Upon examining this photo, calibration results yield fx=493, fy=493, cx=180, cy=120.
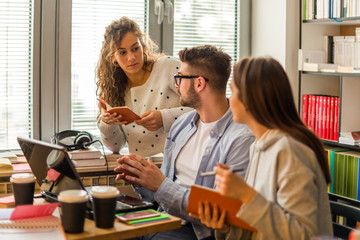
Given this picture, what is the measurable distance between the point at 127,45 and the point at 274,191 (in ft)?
5.05

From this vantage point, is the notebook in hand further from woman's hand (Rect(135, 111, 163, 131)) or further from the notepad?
the notepad

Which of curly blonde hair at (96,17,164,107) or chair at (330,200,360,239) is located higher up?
curly blonde hair at (96,17,164,107)

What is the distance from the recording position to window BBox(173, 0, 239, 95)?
3480 millimetres

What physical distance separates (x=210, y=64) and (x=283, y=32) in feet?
4.16

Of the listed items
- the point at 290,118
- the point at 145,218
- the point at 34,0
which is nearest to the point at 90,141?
the point at 34,0

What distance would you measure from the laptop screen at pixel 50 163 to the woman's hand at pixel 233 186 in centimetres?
55

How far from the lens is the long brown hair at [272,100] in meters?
1.58

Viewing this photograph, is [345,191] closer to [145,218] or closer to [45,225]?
[145,218]

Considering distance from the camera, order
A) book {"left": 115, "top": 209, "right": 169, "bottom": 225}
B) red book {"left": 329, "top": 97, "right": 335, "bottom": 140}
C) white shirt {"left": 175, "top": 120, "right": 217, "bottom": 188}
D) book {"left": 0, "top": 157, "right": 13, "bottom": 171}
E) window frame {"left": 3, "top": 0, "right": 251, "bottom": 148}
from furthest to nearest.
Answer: red book {"left": 329, "top": 97, "right": 335, "bottom": 140}
window frame {"left": 3, "top": 0, "right": 251, "bottom": 148}
book {"left": 0, "top": 157, "right": 13, "bottom": 171}
white shirt {"left": 175, "top": 120, "right": 217, "bottom": 188}
book {"left": 115, "top": 209, "right": 169, "bottom": 225}

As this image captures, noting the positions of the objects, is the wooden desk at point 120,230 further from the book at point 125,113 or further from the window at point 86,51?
the window at point 86,51

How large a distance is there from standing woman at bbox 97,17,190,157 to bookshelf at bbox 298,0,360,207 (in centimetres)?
97

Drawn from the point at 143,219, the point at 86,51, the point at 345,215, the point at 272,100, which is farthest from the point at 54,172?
the point at 86,51

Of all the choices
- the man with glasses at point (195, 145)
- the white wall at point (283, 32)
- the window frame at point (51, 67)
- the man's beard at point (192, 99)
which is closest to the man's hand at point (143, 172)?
the man with glasses at point (195, 145)

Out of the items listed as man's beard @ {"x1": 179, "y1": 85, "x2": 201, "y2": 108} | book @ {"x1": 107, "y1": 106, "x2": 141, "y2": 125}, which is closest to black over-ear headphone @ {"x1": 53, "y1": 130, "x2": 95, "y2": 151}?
book @ {"x1": 107, "y1": 106, "x2": 141, "y2": 125}
